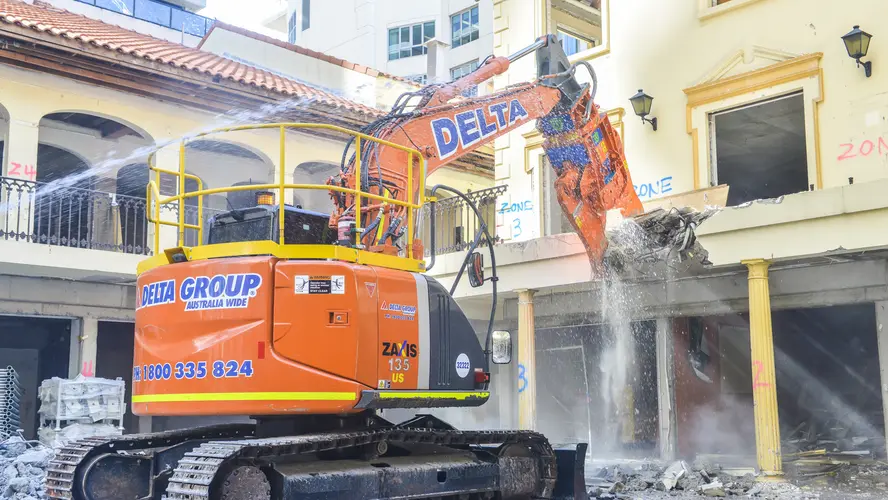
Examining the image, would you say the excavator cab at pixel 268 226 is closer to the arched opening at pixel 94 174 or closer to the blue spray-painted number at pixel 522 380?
the blue spray-painted number at pixel 522 380

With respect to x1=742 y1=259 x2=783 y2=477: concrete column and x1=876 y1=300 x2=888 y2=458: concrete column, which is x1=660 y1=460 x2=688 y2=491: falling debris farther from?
x1=876 y1=300 x2=888 y2=458: concrete column

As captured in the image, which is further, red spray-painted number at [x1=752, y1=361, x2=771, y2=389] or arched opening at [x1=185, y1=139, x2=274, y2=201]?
A: arched opening at [x1=185, y1=139, x2=274, y2=201]

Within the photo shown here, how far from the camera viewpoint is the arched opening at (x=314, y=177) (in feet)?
61.8

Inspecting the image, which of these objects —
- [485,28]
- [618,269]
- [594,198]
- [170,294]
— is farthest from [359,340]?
[485,28]

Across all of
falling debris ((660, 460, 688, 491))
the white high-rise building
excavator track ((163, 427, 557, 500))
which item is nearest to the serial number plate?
excavator track ((163, 427, 557, 500))

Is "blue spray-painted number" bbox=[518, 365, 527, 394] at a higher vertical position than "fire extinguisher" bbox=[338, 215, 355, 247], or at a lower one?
lower

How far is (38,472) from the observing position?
1121cm

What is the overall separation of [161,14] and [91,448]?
26820 mm

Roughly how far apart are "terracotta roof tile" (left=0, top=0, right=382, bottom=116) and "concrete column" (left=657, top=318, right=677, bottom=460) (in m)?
7.17

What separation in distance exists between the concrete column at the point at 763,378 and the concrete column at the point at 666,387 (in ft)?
11.2

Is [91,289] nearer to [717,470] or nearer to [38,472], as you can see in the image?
[38,472]

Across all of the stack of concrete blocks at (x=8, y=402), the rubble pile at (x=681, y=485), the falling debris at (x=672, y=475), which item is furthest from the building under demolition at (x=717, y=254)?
the stack of concrete blocks at (x=8, y=402)

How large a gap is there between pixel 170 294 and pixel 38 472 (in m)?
5.83

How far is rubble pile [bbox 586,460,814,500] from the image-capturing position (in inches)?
421
